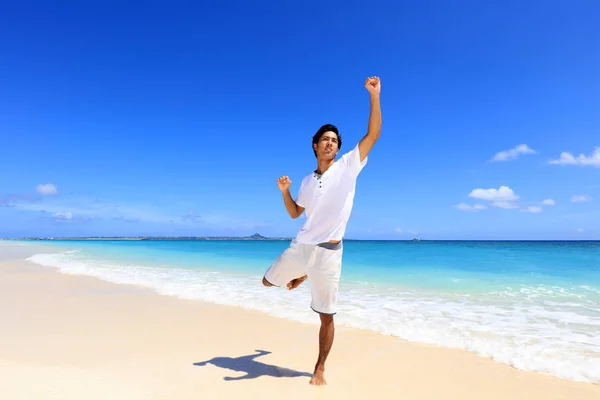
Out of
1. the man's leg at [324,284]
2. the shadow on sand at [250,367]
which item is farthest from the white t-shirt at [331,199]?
the shadow on sand at [250,367]

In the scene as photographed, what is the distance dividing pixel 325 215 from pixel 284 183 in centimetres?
58

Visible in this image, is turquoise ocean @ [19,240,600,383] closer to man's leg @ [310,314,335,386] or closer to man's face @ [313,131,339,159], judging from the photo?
man's leg @ [310,314,335,386]

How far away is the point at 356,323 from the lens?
17.7 feet

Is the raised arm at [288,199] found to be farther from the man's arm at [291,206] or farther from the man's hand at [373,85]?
the man's hand at [373,85]

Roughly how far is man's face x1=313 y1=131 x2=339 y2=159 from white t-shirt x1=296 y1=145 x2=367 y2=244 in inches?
5.9

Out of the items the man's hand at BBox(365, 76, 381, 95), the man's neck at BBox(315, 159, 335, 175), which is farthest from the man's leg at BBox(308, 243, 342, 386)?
the man's hand at BBox(365, 76, 381, 95)

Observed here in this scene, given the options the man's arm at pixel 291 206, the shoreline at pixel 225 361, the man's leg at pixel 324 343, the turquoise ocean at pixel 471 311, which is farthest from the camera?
the turquoise ocean at pixel 471 311

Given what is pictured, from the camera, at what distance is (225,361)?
149 inches

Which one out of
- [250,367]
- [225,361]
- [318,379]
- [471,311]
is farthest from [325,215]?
[471,311]

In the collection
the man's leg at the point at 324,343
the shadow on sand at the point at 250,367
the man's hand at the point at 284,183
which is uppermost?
the man's hand at the point at 284,183

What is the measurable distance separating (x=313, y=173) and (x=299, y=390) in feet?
5.95

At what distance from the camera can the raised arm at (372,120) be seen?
2955 millimetres

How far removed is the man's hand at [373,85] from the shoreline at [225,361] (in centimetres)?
241

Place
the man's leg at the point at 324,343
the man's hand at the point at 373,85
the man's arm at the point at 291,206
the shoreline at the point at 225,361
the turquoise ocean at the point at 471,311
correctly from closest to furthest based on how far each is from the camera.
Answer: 1. the man's hand at the point at 373,85
2. the shoreline at the point at 225,361
3. the man's leg at the point at 324,343
4. the man's arm at the point at 291,206
5. the turquoise ocean at the point at 471,311
